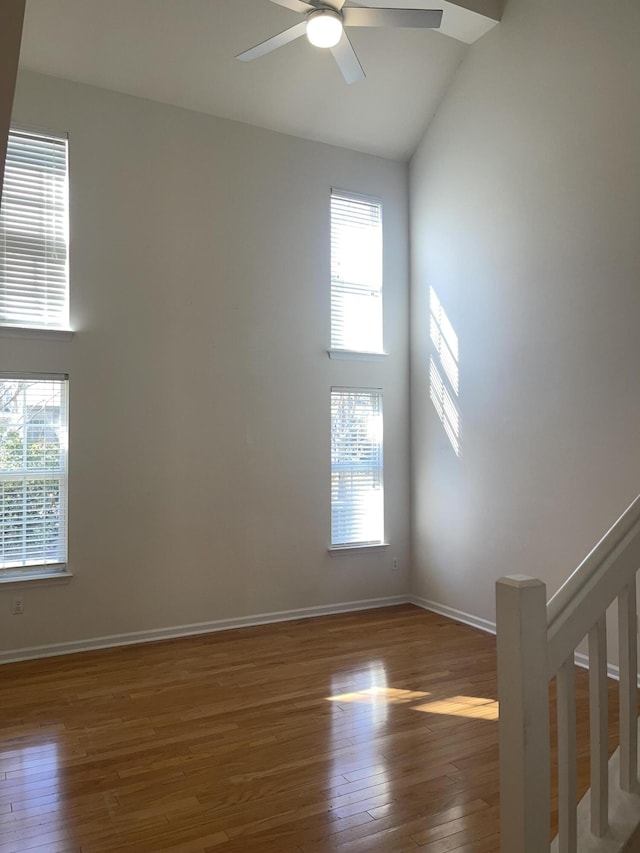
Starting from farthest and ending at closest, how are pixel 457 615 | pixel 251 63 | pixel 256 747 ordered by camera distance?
pixel 457 615 < pixel 251 63 < pixel 256 747

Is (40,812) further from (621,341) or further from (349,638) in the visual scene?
(621,341)

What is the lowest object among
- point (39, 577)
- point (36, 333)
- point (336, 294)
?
point (39, 577)

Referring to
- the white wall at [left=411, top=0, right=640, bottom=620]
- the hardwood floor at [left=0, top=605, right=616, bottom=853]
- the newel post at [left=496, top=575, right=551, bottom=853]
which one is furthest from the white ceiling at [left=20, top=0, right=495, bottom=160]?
the newel post at [left=496, top=575, right=551, bottom=853]

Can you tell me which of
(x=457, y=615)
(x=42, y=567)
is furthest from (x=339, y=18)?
(x=457, y=615)

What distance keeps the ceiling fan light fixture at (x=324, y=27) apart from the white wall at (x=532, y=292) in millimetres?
1771

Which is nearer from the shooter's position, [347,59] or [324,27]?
[324,27]

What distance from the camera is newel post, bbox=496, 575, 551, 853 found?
1.44m

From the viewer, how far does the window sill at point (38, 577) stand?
4410 mm

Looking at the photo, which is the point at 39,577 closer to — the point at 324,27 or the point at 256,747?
the point at 256,747

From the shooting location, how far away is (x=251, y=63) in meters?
4.90

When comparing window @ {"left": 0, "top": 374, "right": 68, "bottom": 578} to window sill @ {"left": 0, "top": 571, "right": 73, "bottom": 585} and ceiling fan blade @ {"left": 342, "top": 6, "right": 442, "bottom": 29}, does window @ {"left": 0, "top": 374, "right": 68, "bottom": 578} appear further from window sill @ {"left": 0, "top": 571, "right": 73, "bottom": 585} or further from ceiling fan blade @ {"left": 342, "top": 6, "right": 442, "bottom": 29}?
ceiling fan blade @ {"left": 342, "top": 6, "right": 442, "bottom": 29}

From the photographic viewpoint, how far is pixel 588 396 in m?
4.29

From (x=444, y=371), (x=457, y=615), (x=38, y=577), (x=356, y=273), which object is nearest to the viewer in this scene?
(x=38, y=577)

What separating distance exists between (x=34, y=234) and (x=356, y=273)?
102 inches
